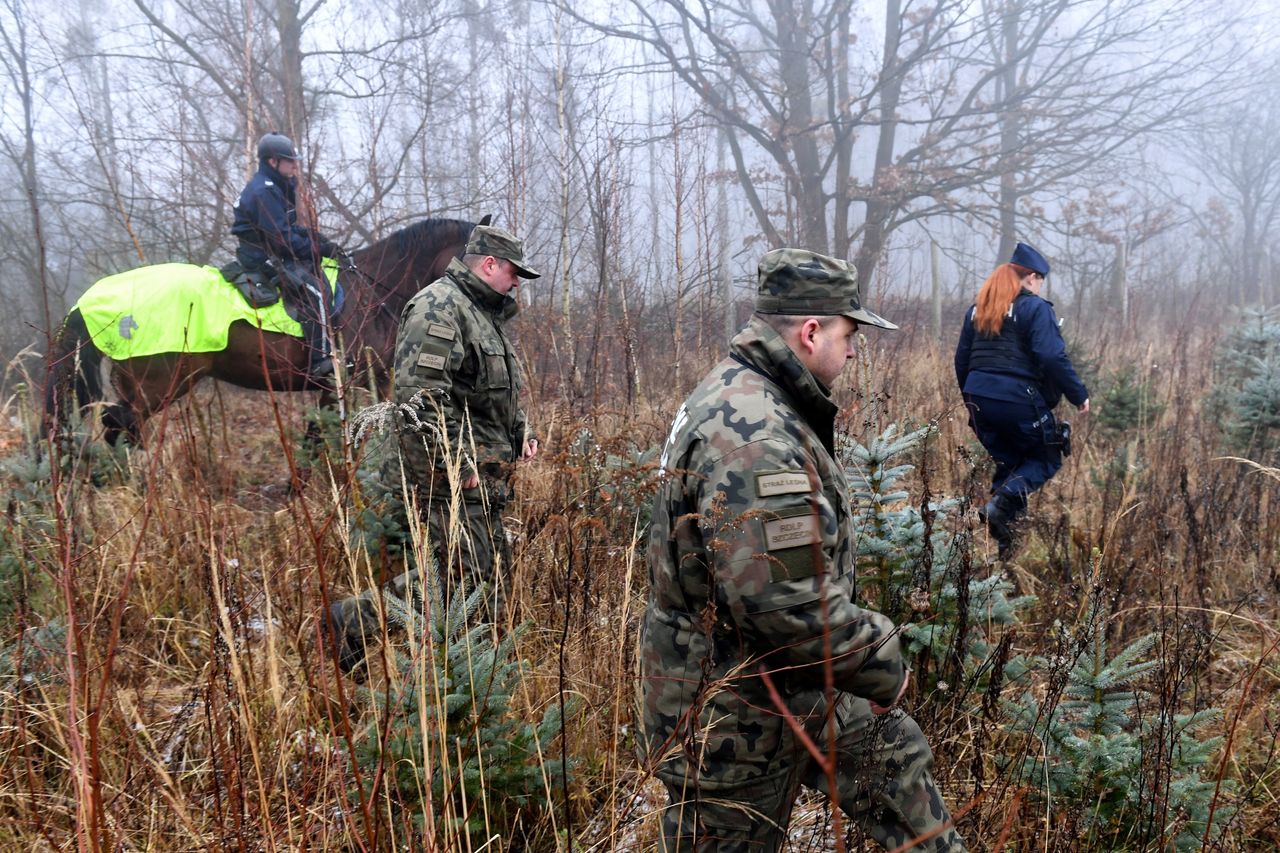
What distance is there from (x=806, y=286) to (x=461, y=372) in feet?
6.74

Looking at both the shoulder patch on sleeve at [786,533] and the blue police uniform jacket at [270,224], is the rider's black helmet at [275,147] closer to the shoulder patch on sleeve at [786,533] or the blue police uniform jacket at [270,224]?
the blue police uniform jacket at [270,224]

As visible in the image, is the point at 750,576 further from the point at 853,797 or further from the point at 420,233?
the point at 420,233

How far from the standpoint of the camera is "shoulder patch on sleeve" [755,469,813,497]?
1.64m

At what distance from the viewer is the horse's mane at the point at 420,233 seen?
16.1ft

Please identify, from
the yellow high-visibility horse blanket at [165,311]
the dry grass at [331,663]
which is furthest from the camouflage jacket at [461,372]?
the yellow high-visibility horse blanket at [165,311]

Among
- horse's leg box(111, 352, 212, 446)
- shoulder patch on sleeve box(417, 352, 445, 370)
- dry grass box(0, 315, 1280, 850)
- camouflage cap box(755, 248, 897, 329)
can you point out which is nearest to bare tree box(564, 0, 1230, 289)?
dry grass box(0, 315, 1280, 850)

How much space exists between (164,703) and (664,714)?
2.29 meters

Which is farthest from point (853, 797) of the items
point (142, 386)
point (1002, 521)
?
point (142, 386)

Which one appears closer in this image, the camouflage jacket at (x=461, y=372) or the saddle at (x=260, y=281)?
the camouflage jacket at (x=461, y=372)

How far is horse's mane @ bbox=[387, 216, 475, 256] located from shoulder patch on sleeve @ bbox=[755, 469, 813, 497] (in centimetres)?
370

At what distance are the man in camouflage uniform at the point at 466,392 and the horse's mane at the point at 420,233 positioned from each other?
52.0 inches

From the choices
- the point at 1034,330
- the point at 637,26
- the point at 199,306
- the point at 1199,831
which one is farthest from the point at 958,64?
the point at 1199,831

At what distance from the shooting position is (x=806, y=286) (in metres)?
1.89

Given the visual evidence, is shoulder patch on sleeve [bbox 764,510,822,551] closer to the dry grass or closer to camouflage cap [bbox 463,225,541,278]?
the dry grass
